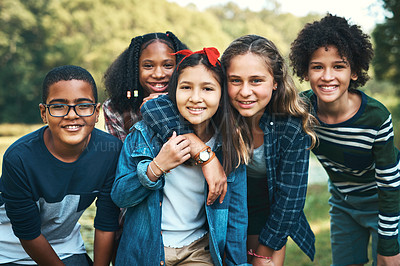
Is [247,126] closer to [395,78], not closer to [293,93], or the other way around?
[293,93]

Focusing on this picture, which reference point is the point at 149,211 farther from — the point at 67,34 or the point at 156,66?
the point at 67,34

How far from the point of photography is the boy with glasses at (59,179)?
2119 mm

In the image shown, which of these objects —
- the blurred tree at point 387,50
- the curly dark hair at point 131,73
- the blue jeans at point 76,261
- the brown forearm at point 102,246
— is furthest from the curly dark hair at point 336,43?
the blurred tree at point 387,50

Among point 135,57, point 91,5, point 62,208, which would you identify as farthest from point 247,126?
point 91,5

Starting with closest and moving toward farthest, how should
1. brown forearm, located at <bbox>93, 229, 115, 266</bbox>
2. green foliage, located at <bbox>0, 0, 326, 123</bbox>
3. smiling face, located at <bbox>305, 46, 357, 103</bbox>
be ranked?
brown forearm, located at <bbox>93, 229, 115, 266</bbox> < smiling face, located at <bbox>305, 46, 357, 103</bbox> < green foliage, located at <bbox>0, 0, 326, 123</bbox>

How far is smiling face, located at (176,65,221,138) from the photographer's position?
86.2 inches

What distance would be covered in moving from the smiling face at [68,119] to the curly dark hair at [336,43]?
59.9 inches

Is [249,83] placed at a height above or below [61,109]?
above

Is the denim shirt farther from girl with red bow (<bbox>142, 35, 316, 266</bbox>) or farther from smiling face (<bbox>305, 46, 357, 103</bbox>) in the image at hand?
smiling face (<bbox>305, 46, 357, 103</bbox>)

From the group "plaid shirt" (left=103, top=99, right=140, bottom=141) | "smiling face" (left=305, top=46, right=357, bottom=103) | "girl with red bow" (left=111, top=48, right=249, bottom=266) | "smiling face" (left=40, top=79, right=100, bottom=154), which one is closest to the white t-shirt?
"girl with red bow" (left=111, top=48, right=249, bottom=266)

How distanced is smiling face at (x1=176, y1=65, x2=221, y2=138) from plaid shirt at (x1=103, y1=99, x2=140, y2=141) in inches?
27.7

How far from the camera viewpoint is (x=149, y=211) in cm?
214

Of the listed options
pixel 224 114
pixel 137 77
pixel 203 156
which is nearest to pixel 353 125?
pixel 224 114

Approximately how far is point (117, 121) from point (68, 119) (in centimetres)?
69
